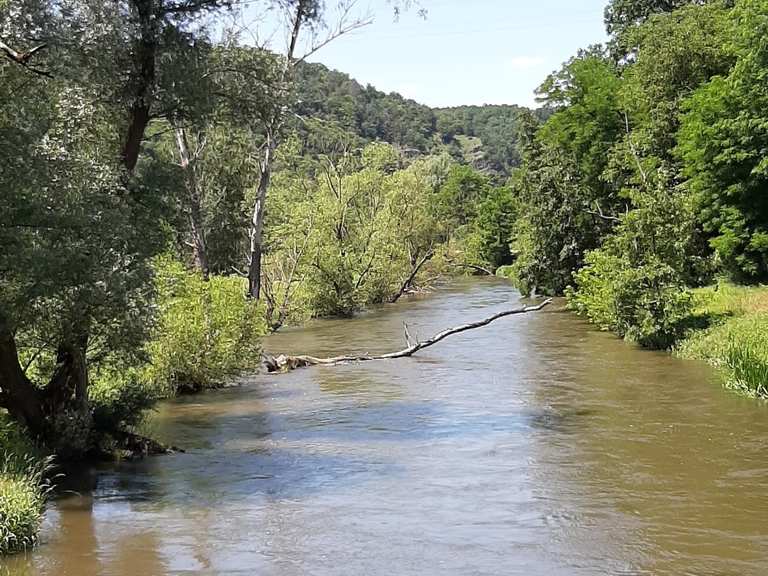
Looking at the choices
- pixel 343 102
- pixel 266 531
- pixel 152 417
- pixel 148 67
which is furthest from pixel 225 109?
pixel 343 102

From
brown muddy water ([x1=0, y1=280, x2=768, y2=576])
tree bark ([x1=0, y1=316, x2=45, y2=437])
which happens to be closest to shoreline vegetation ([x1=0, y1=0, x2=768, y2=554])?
tree bark ([x1=0, y1=316, x2=45, y2=437])

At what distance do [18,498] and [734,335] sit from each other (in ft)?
68.1

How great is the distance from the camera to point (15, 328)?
13.0 meters

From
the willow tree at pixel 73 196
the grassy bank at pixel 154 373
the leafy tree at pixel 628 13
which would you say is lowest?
A: the grassy bank at pixel 154 373

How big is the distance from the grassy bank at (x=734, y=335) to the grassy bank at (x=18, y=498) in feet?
53.3

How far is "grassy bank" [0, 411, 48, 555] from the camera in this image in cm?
1057

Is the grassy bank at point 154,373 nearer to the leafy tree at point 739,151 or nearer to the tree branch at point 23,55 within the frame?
the tree branch at point 23,55

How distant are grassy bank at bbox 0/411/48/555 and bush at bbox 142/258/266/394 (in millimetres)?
8428

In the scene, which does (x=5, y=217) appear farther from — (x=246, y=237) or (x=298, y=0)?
(x=246, y=237)

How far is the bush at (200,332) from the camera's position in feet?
73.5

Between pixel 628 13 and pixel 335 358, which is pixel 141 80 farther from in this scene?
pixel 628 13

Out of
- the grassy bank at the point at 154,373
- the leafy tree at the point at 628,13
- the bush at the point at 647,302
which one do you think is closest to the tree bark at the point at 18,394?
the grassy bank at the point at 154,373

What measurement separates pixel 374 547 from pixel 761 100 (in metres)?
26.8

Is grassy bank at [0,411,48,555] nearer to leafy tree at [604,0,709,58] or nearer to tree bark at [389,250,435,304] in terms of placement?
tree bark at [389,250,435,304]
